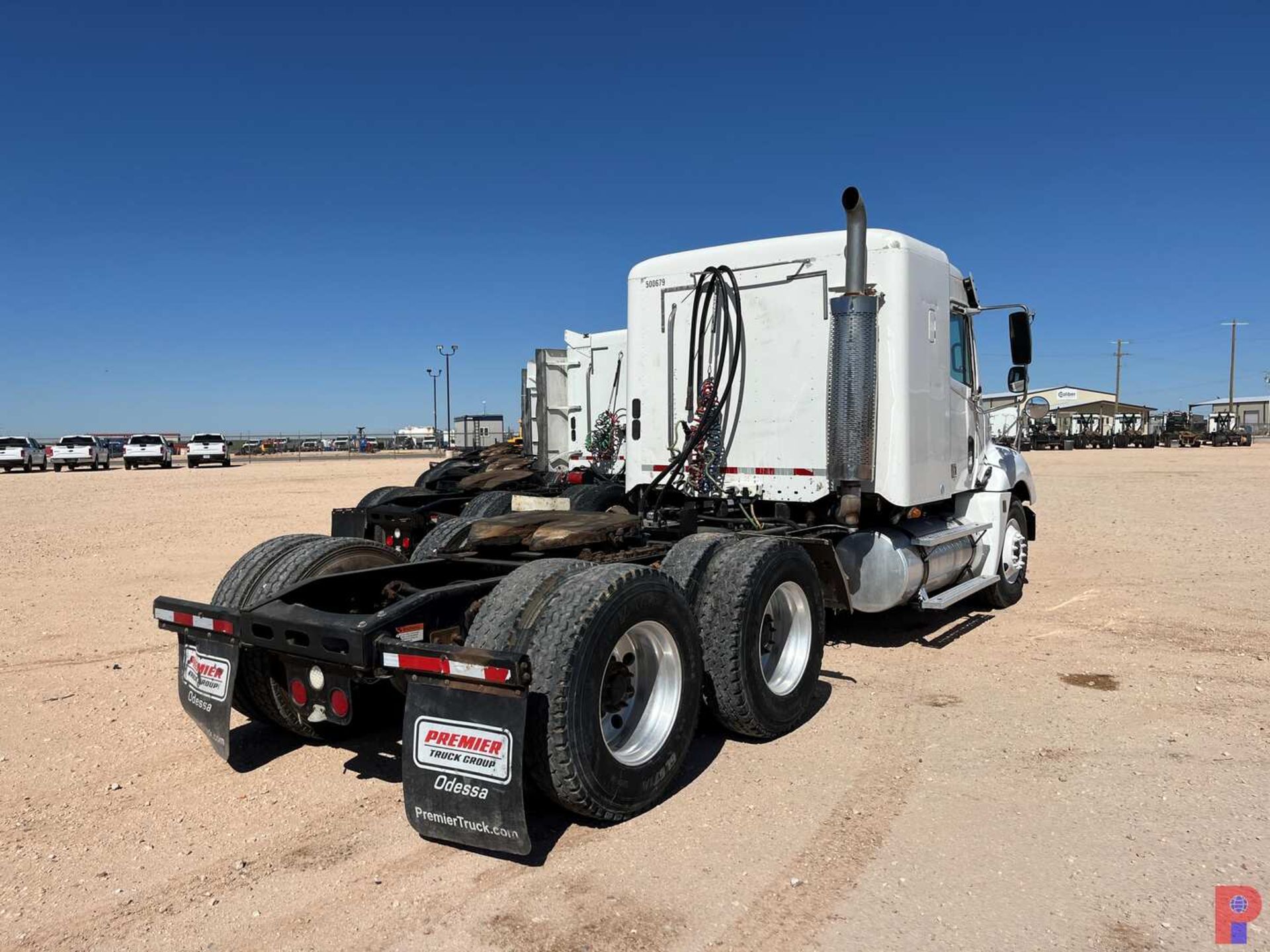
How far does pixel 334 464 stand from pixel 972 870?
4503cm

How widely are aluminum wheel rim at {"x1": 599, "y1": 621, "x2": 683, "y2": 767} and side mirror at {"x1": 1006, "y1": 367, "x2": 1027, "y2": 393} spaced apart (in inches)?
223

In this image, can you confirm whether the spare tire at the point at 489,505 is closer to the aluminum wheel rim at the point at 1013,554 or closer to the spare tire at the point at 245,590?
the spare tire at the point at 245,590

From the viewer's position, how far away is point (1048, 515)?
16.3 metres

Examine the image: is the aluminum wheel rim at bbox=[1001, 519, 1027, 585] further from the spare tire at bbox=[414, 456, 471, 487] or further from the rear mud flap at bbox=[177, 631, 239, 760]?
the spare tire at bbox=[414, 456, 471, 487]

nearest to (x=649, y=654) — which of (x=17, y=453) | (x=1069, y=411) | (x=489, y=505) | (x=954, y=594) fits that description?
(x=954, y=594)

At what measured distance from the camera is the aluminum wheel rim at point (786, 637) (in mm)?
5164

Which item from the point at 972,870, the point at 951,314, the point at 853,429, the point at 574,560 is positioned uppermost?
the point at 951,314

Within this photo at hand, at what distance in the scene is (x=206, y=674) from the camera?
415 cm

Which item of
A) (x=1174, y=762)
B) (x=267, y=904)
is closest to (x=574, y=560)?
(x=267, y=904)

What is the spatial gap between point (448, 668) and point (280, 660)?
1.39 metres

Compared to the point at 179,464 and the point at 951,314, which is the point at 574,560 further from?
the point at 179,464

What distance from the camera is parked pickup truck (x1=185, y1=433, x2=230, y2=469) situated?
41156mm

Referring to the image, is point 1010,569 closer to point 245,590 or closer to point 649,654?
point 649,654

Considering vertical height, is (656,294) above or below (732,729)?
above
